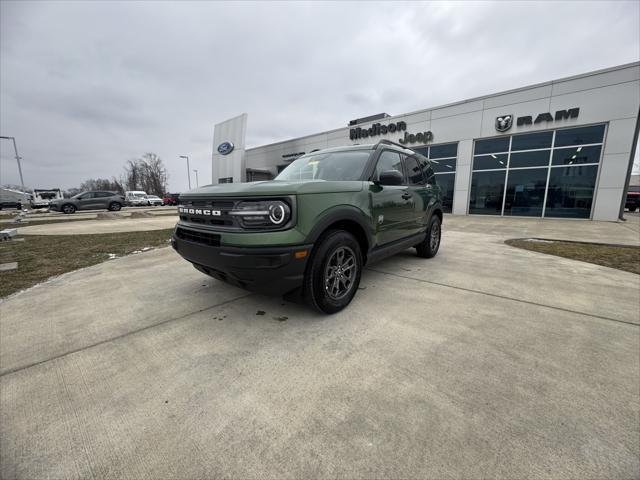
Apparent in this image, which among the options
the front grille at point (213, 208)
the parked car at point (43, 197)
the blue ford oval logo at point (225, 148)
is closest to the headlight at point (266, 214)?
the front grille at point (213, 208)

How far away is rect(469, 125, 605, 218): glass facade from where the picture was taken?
12.3 m

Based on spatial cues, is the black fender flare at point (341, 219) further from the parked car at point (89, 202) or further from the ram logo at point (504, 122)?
the parked car at point (89, 202)

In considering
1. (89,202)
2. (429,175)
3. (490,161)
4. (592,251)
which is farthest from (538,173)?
(89,202)

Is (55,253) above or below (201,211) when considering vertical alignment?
below

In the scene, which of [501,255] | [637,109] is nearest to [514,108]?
[637,109]

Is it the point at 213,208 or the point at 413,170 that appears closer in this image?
the point at 213,208

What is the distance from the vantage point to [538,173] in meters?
13.3

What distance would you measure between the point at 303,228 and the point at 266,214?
328mm

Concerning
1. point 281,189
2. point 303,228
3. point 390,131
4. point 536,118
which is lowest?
point 303,228

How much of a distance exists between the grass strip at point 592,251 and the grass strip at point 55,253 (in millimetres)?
8496

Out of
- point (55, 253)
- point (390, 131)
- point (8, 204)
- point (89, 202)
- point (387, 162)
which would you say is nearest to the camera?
point (387, 162)

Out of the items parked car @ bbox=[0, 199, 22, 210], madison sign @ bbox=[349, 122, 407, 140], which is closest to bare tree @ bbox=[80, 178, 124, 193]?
parked car @ bbox=[0, 199, 22, 210]

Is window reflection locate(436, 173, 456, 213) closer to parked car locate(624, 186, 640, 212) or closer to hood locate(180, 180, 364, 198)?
parked car locate(624, 186, 640, 212)

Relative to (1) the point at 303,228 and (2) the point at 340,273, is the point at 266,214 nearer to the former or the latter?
(1) the point at 303,228
